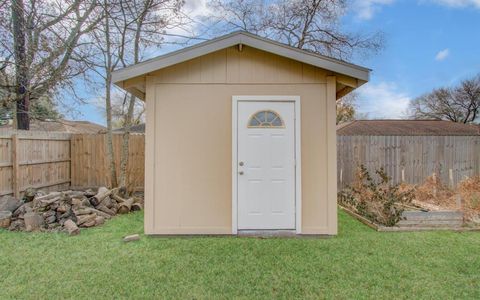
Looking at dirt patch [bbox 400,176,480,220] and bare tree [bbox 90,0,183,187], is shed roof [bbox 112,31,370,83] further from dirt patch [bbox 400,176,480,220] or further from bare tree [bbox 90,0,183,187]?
bare tree [bbox 90,0,183,187]

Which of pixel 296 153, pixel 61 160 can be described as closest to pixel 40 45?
pixel 61 160

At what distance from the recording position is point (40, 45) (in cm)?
715

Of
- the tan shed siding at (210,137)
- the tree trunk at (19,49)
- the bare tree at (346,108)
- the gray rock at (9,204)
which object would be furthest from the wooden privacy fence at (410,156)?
the tree trunk at (19,49)

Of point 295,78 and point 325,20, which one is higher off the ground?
point 325,20

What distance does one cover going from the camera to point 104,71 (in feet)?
26.2

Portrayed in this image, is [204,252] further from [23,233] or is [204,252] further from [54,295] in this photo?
[23,233]

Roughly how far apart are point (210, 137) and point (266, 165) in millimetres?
1001

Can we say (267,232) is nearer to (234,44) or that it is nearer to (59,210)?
(234,44)

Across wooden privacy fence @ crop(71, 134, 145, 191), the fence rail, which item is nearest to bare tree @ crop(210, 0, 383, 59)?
the fence rail

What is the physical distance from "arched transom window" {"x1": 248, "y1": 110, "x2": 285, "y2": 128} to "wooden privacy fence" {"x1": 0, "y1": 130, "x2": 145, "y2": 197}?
5.03 meters

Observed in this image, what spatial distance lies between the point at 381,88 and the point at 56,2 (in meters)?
15.3

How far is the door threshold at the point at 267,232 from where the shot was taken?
184 inches

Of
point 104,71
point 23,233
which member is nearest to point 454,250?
point 23,233

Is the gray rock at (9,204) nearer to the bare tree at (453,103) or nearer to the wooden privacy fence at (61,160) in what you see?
the wooden privacy fence at (61,160)
